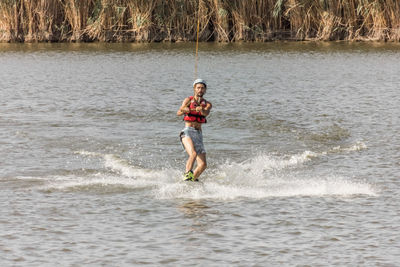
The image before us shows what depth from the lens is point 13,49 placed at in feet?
111

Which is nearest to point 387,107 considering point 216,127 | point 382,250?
point 216,127

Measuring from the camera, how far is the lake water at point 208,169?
8875 millimetres

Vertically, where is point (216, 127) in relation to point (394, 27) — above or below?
below

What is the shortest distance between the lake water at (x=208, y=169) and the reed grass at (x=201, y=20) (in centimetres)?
721

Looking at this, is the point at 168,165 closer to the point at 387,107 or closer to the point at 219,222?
the point at 219,222

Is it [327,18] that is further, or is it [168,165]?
[327,18]

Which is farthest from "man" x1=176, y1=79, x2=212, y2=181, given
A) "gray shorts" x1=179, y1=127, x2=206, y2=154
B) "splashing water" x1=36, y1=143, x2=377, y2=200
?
"splashing water" x1=36, y1=143, x2=377, y2=200

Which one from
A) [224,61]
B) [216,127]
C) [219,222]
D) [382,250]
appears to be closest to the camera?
[382,250]

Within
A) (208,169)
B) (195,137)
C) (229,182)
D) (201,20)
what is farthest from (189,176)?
(201,20)

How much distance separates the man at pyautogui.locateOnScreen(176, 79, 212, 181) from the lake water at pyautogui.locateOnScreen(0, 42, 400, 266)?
1.10 feet

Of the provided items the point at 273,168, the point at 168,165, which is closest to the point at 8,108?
the point at 168,165

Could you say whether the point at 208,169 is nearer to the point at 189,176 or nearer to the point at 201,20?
the point at 189,176

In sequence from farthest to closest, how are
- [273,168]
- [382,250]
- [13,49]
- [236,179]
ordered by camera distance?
1. [13,49]
2. [273,168]
3. [236,179]
4. [382,250]

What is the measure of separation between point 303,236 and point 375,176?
147 inches
